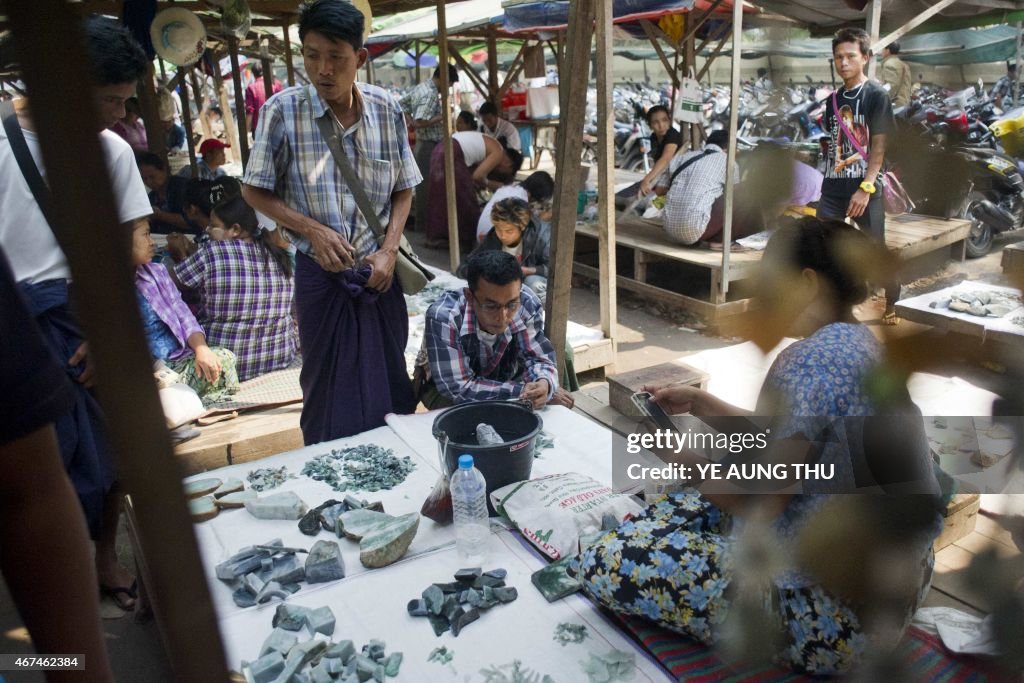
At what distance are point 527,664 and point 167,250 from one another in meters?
3.96

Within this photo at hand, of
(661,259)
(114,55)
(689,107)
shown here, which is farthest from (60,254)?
(661,259)

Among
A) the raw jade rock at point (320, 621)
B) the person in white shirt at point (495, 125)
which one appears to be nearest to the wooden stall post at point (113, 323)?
the raw jade rock at point (320, 621)

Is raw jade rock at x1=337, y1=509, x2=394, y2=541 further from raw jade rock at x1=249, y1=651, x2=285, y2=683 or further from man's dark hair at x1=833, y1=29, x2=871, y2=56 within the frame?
man's dark hair at x1=833, y1=29, x2=871, y2=56

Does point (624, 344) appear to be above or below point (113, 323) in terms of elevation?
below

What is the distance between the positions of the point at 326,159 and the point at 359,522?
127cm

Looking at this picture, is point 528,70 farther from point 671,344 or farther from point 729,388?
point 729,388

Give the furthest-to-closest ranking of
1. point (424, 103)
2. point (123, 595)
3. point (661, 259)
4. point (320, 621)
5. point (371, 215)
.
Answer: point (424, 103) → point (661, 259) → point (371, 215) → point (123, 595) → point (320, 621)

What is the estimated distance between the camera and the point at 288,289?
12.3 ft

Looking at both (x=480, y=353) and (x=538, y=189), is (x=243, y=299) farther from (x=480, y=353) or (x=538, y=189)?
(x=538, y=189)

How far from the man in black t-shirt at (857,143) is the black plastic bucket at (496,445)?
1409 mm

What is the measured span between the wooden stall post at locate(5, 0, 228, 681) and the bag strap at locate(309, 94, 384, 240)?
7.11 ft

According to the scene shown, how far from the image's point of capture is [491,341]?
2834 mm

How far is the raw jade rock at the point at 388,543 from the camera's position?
75.6 inches

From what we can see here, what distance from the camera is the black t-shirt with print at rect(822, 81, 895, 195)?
66cm
